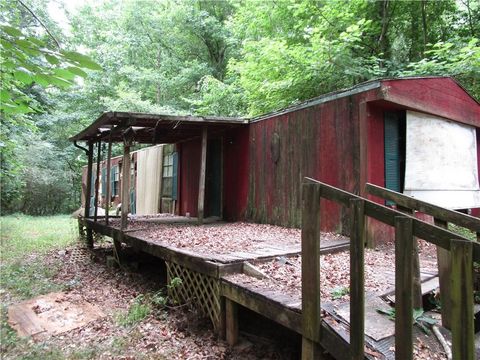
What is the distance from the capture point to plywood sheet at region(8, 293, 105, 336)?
12.4 feet

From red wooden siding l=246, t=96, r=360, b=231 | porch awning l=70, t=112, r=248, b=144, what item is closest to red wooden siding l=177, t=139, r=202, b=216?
porch awning l=70, t=112, r=248, b=144

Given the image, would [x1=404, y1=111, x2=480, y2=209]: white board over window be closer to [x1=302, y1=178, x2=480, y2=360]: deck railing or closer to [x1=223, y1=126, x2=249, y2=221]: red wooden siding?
[x1=223, y1=126, x2=249, y2=221]: red wooden siding

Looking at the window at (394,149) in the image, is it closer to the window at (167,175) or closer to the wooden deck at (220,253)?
the wooden deck at (220,253)

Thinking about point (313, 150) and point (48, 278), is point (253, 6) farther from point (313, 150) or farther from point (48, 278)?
point (48, 278)

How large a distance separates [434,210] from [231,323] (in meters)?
2.06

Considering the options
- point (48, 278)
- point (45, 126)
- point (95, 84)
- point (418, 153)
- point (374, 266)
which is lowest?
point (48, 278)

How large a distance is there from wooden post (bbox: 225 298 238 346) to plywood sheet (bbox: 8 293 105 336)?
66.8 inches

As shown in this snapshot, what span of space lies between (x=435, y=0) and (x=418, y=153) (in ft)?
24.9

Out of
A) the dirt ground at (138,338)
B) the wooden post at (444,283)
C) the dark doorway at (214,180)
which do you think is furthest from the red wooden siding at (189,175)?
the wooden post at (444,283)

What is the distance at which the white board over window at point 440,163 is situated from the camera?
17.0 ft

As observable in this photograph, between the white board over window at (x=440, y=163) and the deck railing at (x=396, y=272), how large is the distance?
11.5 ft

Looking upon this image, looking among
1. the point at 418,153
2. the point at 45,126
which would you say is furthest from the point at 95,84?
the point at 418,153

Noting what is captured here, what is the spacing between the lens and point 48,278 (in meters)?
5.64

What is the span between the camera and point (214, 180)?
8.61 meters
